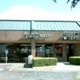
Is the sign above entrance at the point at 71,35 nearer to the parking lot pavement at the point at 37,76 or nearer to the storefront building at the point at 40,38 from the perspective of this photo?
the storefront building at the point at 40,38

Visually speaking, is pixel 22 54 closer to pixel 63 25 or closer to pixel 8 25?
pixel 8 25

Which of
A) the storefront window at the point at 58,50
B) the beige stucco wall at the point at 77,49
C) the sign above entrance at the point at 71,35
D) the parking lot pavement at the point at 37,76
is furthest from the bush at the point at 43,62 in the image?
the storefront window at the point at 58,50

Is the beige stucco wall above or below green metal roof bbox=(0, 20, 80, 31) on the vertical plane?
below

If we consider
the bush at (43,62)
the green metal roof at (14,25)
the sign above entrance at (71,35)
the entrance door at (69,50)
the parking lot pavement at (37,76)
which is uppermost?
the green metal roof at (14,25)

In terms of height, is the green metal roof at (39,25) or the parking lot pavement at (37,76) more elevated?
the green metal roof at (39,25)

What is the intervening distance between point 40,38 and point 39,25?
4.47 meters

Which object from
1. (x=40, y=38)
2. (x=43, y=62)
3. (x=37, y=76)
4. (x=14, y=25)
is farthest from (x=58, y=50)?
(x=37, y=76)

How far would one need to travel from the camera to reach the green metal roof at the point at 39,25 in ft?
97.7

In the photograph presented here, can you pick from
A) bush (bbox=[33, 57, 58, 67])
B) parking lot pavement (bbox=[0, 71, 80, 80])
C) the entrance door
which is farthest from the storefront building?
parking lot pavement (bbox=[0, 71, 80, 80])

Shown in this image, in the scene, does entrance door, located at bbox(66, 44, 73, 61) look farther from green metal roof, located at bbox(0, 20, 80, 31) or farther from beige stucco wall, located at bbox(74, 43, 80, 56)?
green metal roof, located at bbox(0, 20, 80, 31)

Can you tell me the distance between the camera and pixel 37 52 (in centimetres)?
3147

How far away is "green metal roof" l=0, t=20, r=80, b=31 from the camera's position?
A: 97.7ft

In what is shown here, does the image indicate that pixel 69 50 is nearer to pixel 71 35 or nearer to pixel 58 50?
pixel 58 50

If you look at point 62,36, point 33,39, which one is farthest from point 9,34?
point 62,36
